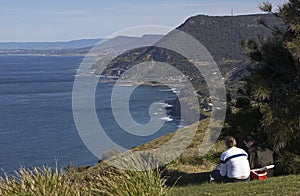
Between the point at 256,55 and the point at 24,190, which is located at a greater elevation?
the point at 256,55

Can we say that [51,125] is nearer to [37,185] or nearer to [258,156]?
[258,156]

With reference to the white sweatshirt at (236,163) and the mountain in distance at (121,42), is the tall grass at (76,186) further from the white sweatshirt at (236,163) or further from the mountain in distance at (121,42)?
the mountain in distance at (121,42)

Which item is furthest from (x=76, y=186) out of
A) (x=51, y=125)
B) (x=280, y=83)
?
(x=51, y=125)

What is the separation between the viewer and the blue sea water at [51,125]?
144 ft

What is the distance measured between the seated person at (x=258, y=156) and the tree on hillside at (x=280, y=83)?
0.36m

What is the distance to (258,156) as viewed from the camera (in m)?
8.94

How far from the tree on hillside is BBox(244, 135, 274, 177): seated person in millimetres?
357

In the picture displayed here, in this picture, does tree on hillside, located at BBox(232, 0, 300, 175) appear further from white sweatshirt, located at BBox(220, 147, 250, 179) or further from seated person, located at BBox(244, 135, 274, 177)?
white sweatshirt, located at BBox(220, 147, 250, 179)

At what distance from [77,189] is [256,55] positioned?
685cm

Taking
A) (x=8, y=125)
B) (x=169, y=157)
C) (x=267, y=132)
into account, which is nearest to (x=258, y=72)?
(x=267, y=132)

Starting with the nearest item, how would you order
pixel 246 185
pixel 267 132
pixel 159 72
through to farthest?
pixel 246 185 < pixel 267 132 < pixel 159 72

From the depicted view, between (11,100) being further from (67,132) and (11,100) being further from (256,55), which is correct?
(256,55)

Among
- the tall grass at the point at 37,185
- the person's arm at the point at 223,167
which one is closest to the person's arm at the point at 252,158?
the person's arm at the point at 223,167

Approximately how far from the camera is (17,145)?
50781 mm
